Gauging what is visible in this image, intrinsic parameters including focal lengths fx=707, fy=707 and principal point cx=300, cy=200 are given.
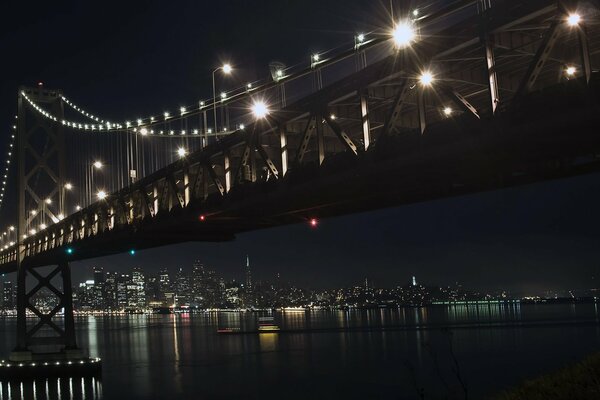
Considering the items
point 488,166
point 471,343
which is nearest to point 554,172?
point 488,166

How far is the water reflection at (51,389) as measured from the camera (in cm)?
4131

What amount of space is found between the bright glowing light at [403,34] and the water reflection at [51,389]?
3236 centimetres

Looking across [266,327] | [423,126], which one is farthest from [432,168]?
[266,327]

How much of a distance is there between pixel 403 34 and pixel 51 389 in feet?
115

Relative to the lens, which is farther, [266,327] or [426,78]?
[266,327]

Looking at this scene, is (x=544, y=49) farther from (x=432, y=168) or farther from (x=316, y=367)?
(x=316, y=367)

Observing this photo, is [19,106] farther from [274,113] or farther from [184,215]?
[274,113]

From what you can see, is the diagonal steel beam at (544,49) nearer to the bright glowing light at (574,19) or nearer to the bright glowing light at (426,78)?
the bright glowing light at (574,19)

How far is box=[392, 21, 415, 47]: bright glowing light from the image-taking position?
55.6ft

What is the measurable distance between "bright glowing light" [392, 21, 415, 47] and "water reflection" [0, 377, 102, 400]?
32.4 meters

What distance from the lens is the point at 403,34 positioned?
17.0 metres

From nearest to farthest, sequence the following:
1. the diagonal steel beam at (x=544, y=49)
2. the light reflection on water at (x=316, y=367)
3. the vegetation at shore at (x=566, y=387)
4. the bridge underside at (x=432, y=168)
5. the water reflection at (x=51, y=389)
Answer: the vegetation at shore at (x=566, y=387), the diagonal steel beam at (x=544, y=49), the bridge underside at (x=432, y=168), the water reflection at (x=51, y=389), the light reflection on water at (x=316, y=367)

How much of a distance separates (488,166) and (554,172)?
2230 mm

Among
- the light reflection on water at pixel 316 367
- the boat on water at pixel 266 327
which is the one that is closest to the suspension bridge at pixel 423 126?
the light reflection on water at pixel 316 367
